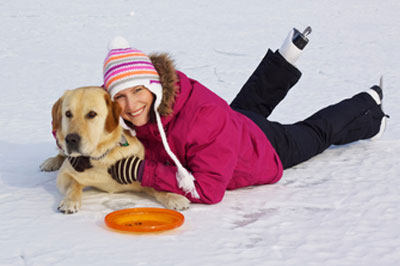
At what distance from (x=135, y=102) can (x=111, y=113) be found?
14cm

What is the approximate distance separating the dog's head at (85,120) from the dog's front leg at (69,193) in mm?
217

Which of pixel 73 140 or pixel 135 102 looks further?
pixel 135 102

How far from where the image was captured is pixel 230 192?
3312mm

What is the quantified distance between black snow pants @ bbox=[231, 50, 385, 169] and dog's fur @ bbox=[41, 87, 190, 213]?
→ 3.44 feet

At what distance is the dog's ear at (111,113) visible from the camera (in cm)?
291

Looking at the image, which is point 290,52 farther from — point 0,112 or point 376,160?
point 0,112

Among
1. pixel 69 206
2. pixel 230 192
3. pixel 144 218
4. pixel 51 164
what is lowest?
pixel 51 164

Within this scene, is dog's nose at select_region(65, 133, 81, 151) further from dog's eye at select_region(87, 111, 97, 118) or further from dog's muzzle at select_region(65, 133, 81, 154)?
dog's eye at select_region(87, 111, 97, 118)

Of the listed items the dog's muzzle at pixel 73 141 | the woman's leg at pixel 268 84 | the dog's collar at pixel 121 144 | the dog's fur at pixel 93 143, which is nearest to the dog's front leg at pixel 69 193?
the dog's fur at pixel 93 143

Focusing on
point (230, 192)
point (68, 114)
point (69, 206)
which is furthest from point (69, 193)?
point (230, 192)

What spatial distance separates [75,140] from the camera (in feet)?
9.10

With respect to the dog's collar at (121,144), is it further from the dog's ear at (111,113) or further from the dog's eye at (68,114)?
the dog's eye at (68,114)

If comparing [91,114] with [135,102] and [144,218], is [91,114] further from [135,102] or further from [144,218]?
[144,218]

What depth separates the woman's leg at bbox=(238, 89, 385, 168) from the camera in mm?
3748
